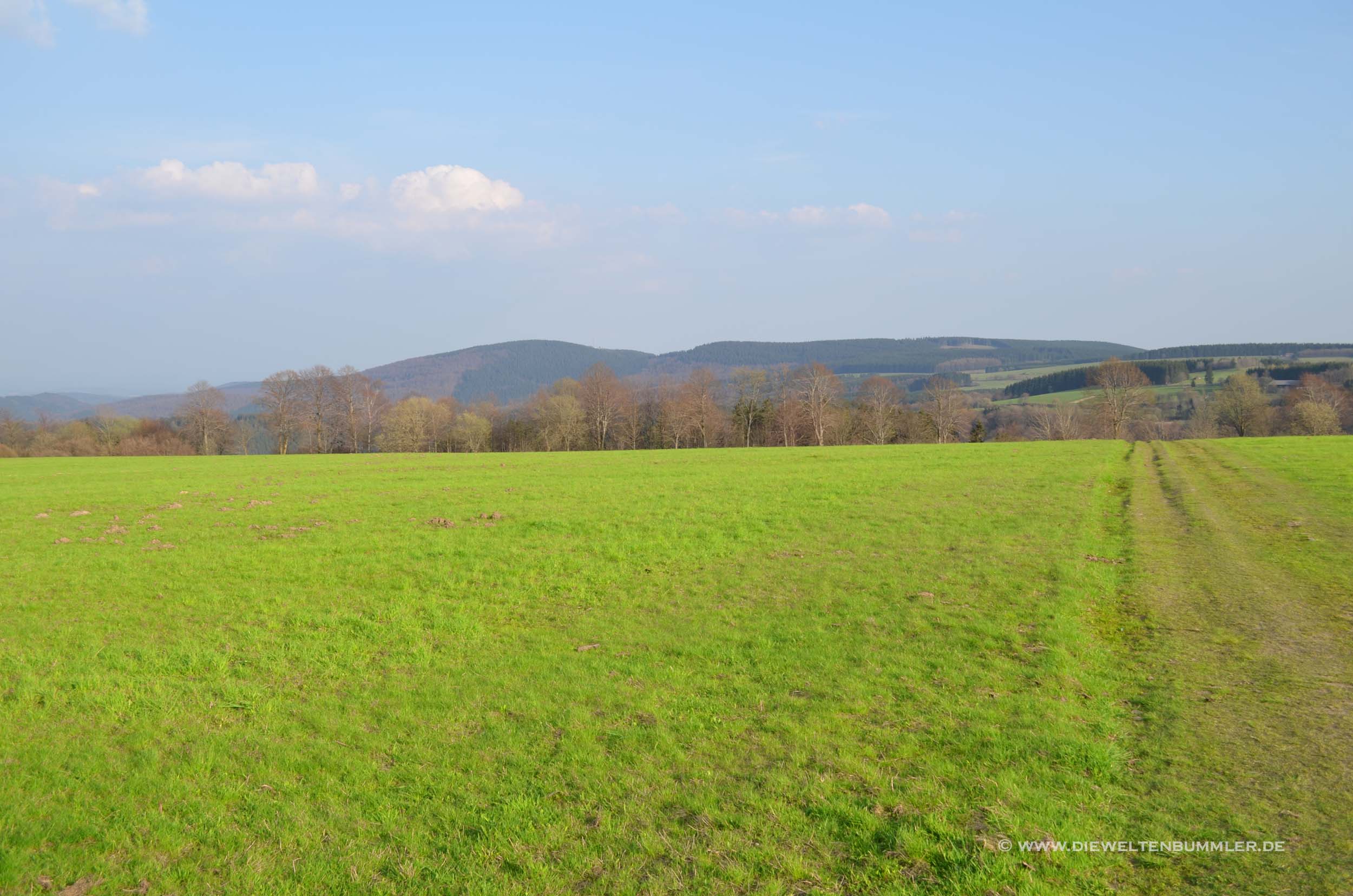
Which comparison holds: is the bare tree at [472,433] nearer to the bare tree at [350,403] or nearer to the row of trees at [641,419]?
the row of trees at [641,419]

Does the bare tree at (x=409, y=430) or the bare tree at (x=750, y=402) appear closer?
the bare tree at (x=409, y=430)

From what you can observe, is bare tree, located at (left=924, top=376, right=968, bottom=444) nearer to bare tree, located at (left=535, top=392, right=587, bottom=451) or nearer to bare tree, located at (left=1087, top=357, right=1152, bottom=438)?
bare tree, located at (left=1087, top=357, right=1152, bottom=438)

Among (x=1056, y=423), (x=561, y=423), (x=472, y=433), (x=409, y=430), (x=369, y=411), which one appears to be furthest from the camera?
(x=1056, y=423)

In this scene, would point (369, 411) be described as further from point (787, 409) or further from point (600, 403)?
point (787, 409)

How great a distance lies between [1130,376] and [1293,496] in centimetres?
7404

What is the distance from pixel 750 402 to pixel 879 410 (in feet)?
55.5

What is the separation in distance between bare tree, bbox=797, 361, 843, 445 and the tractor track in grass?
247 feet

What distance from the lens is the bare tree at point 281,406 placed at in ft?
291

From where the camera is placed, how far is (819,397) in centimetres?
9338

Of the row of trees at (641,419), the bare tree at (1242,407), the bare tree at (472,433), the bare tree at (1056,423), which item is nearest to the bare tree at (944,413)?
the row of trees at (641,419)

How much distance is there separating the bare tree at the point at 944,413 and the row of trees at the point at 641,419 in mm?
185

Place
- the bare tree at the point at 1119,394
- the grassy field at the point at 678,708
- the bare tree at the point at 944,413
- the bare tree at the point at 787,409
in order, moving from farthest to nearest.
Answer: the bare tree at the point at 944,413, the bare tree at the point at 787,409, the bare tree at the point at 1119,394, the grassy field at the point at 678,708

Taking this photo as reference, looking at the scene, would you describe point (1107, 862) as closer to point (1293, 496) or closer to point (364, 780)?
point (364, 780)

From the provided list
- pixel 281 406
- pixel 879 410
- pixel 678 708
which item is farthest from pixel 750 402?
pixel 678 708
